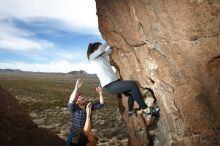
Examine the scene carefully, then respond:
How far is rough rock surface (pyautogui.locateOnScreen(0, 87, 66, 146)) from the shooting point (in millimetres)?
9547

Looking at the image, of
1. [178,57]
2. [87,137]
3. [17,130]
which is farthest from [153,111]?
[17,130]

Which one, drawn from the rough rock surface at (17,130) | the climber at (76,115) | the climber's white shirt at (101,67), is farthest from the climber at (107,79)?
the rough rock surface at (17,130)

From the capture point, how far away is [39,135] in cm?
1052

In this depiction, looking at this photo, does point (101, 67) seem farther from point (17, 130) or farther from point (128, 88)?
point (17, 130)

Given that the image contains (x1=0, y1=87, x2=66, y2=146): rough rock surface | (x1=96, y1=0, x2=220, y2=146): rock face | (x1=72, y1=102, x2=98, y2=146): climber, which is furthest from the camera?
(x1=72, y1=102, x2=98, y2=146): climber

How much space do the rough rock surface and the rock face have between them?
4.55 m

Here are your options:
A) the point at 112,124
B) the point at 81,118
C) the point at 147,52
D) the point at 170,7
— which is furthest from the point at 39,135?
the point at 112,124

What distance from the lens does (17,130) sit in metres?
10.1

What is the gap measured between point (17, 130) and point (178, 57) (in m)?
6.07

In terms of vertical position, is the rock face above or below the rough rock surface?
above

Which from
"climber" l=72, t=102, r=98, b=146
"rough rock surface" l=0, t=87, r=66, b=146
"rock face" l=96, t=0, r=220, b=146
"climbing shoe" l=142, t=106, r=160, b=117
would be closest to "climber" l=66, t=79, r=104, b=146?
"climber" l=72, t=102, r=98, b=146

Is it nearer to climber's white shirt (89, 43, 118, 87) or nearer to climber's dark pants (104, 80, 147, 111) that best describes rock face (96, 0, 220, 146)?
climber's dark pants (104, 80, 147, 111)

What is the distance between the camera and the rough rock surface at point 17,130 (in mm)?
9547

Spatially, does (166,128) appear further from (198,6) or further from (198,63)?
(198,6)
